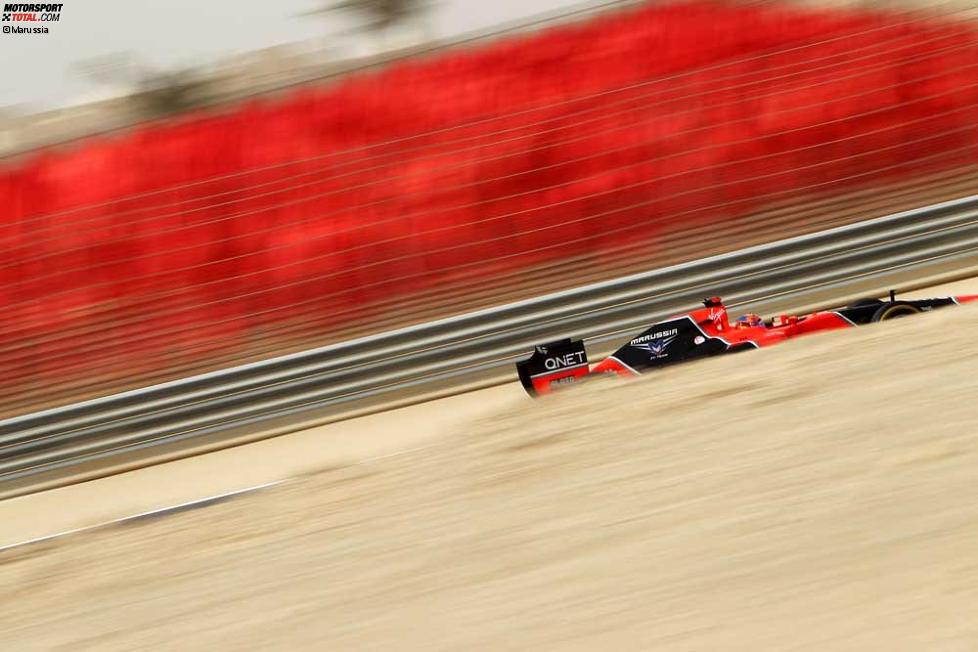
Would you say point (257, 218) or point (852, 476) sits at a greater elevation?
point (257, 218)

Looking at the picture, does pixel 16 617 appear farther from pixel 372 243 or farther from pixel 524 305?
pixel 372 243

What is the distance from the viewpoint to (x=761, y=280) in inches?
361

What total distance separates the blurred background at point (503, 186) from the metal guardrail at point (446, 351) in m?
0.84

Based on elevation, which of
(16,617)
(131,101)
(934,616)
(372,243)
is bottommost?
(16,617)

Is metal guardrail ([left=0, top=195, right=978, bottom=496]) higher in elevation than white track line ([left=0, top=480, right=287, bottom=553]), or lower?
higher

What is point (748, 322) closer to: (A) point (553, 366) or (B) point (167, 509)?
(A) point (553, 366)

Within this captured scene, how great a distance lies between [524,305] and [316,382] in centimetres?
189

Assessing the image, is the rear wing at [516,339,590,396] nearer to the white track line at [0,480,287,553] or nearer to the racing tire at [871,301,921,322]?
the white track line at [0,480,287,553]

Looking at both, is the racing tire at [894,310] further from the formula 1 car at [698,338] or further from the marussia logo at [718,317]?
the marussia logo at [718,317]

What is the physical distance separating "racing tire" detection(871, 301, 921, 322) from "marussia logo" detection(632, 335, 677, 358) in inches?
54.9

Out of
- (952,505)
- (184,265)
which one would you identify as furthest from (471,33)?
(952,505)

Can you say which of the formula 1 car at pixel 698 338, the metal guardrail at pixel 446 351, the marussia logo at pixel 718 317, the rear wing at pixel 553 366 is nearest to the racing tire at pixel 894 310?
the formula 1 car at pixel 698 338

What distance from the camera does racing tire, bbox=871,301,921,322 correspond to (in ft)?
24.0

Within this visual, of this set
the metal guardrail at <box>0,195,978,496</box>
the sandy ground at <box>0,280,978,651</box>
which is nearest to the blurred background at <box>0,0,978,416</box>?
the metal guardrail at <box>0,195,978,496</box>
